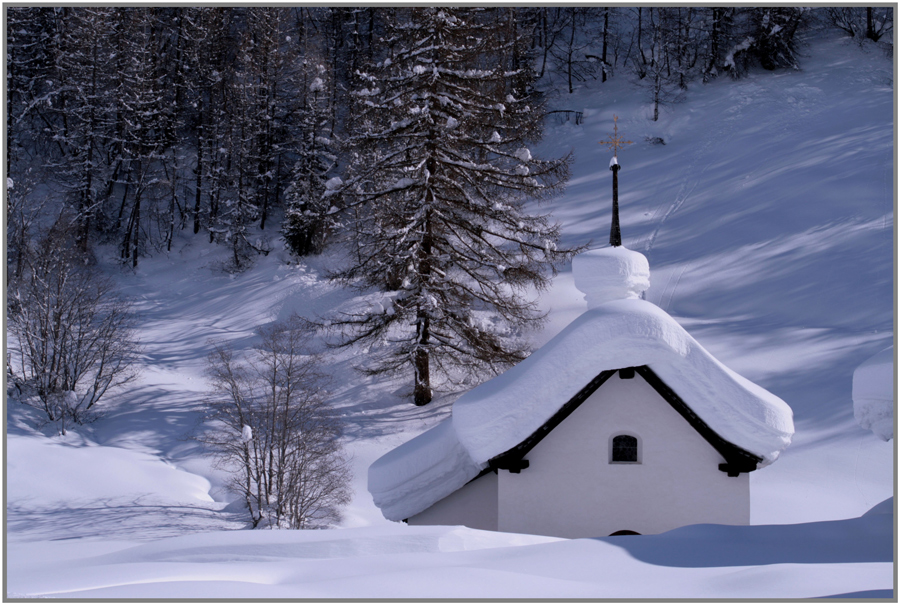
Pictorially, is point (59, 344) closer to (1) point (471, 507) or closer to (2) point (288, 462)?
(2) point (288, 462)

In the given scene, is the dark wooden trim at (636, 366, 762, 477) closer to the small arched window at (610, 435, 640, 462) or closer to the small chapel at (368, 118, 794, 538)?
the small chapel at (368, 118, 794, 538)

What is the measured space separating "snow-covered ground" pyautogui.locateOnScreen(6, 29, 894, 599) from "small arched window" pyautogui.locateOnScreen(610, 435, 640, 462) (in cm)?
152

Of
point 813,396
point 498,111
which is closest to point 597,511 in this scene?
point 813,396

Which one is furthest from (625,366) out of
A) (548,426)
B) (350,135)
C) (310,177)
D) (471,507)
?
(310,177)

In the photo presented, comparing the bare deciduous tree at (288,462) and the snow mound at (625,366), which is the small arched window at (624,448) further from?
the bare deciduous tree at (288,462)

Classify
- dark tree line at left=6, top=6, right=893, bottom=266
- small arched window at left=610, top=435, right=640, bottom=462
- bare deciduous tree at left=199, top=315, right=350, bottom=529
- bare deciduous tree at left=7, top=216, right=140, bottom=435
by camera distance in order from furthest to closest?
dark tree line at left=6, top=6, right=893, bottom=266
bare deciduous tree at left=7, top=216, right=140, bottom=435
bare deciduous tree at left=199, top=315, right=350, bottom=529
small arched window at left=610, top=435, right=640, bottom=462

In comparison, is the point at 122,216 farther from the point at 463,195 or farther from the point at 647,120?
the point at 647,120

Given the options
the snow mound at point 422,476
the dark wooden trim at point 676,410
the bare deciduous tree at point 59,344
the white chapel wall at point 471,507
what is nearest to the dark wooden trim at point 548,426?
the dark wooden trim at point 676,410

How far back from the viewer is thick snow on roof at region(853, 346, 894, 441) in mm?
4008

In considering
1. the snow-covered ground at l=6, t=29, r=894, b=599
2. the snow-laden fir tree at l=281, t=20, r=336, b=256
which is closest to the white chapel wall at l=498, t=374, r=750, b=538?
the snow-covered ground at l=6, t=29, r=894, b=599

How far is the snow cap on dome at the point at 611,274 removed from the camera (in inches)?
258

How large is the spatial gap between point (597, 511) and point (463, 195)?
11.5 m

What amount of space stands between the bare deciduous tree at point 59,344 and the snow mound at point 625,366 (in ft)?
47.5

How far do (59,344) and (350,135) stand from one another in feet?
34.2
